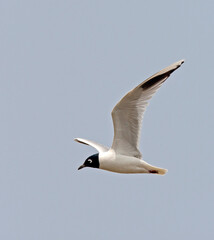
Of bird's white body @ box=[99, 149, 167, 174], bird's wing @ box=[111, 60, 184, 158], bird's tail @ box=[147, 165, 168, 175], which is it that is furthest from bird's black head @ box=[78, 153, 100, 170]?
bird's tail @ box=[147, 165, 168, 175]

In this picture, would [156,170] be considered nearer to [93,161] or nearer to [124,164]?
[124,164]

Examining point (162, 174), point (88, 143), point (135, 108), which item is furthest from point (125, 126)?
point (88, 143)

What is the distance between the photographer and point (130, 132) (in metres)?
12.7

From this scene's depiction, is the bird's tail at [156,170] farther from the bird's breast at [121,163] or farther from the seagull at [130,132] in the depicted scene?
the bird's breast at [121,163]

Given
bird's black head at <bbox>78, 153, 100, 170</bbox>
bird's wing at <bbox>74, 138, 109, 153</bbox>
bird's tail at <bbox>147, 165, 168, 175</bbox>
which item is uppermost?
bird's wing at <bbox>74, 138, 109, 153</bbox>

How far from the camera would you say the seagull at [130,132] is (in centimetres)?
1219

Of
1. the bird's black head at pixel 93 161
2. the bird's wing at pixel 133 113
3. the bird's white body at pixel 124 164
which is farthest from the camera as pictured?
the bird's black head at pixel 93 161

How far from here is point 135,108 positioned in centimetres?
1238

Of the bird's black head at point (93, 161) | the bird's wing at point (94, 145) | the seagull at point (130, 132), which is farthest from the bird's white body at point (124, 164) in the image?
the bird's wing at point (94, 145)

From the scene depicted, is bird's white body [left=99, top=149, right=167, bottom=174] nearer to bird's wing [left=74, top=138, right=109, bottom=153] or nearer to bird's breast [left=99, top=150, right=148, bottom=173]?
bird's breast [left=99, top=150, right=148, bottom=173]

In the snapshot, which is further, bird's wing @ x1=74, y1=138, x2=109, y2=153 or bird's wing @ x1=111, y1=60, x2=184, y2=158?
bird's wing @ x1=74, y1=138, x2=109, y2=153

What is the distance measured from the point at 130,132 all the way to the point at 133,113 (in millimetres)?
415

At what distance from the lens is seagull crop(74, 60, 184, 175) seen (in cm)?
1219

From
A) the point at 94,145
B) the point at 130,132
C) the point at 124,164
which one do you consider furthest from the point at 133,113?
the point at 94,145
